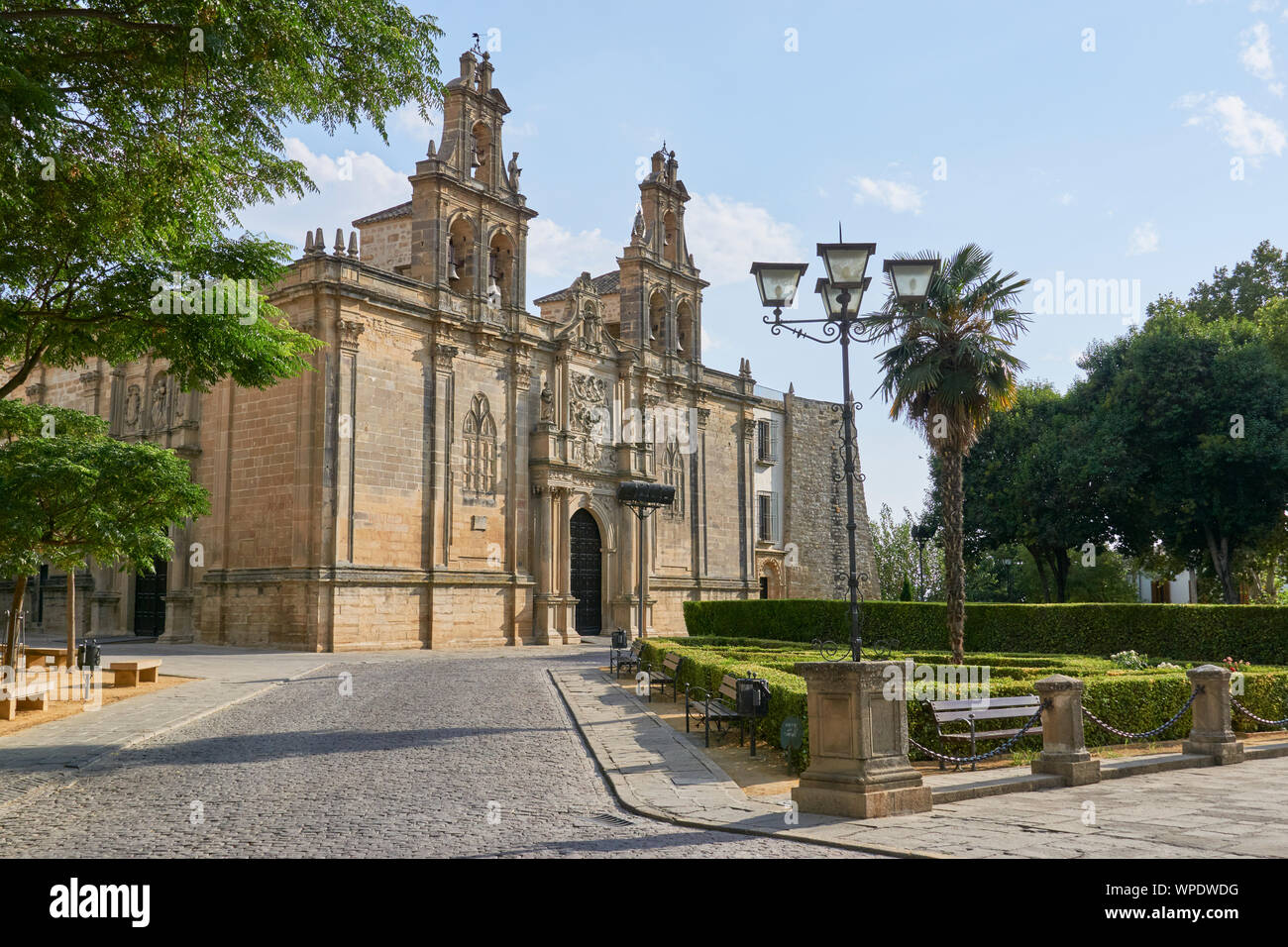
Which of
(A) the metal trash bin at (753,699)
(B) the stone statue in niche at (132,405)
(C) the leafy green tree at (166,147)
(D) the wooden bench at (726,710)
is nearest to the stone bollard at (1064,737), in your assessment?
(A) the metal trash bin at (753,699)

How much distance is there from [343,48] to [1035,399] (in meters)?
37.9

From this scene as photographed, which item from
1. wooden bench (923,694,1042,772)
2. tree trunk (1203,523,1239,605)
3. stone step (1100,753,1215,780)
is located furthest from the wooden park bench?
tree trunk (1203,523,1239,605)

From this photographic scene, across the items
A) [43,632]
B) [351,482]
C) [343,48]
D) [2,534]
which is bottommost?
[43,632]

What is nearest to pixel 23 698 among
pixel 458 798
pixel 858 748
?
pixel 458 798

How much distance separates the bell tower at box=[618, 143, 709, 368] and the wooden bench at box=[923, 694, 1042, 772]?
95.2 ft

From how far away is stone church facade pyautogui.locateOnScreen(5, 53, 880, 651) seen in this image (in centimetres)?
2761

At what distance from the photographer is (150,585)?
3234 centimetres

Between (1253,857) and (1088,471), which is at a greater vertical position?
(1088,471)

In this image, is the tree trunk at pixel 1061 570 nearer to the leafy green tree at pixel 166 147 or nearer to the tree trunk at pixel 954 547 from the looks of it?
the tree trunk at pixel 954 547

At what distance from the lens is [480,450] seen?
31.8m

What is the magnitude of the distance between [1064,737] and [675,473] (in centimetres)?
3022

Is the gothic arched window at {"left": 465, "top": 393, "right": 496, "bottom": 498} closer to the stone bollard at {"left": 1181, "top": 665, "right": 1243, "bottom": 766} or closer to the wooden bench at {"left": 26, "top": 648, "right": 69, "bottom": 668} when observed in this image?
the wooden bench at {"left": 26, "top": 648, "right": 69, "bottom": 668}

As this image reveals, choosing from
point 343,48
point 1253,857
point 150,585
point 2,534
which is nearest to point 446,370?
point 150,585
